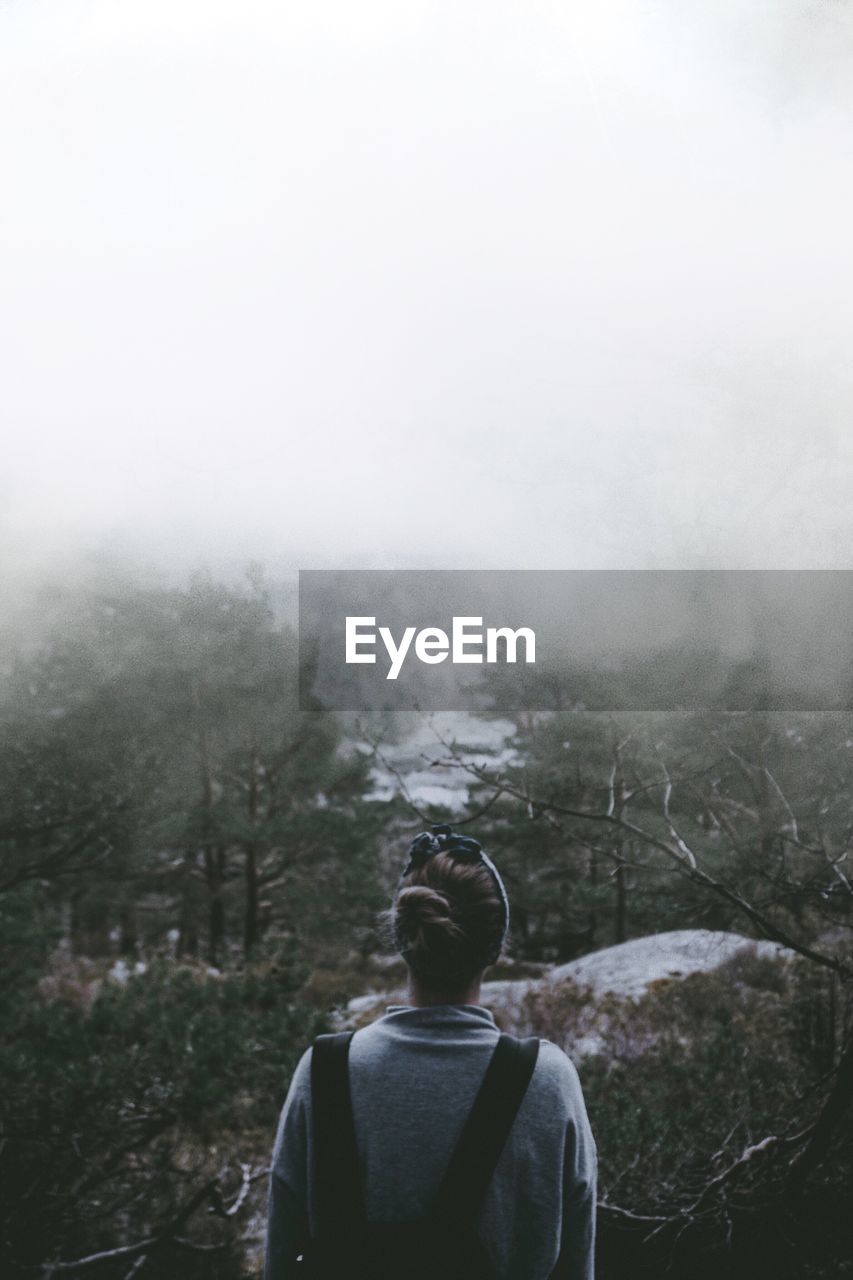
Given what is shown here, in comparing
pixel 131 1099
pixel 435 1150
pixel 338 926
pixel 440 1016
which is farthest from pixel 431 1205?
pixel 338 926

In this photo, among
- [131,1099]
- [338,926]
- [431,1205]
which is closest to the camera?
[431,1205]

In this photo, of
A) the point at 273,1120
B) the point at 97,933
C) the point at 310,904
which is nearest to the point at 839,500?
the point at 273,1120

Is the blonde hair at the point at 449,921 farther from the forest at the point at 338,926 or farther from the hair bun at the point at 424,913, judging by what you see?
the forest at the point at 338,926

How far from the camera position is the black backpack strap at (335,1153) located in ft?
2.46

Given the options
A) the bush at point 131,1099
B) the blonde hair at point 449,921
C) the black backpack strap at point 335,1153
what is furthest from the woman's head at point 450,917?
the bush at point 131,1099

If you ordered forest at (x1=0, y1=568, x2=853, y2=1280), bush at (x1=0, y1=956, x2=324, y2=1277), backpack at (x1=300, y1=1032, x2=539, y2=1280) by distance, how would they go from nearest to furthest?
1. backpack at (x1=300, y1=1032, x2=539, y2=1280)
2. forest at (x1=0, y1=568, x2=853, y2=1280)
3. bush at (x1=0, y1=956, x2=324, y2=1277)

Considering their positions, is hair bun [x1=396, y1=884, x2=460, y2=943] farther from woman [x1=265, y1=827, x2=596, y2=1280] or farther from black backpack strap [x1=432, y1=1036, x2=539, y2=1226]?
black backpack strap [x1=432, y1=1036, x2=539, y2=1226]

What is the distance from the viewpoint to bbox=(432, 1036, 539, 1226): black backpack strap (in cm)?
74

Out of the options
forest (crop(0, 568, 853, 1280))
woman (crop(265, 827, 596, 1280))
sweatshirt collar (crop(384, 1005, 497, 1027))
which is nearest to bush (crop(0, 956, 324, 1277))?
forest (crop(0, 568, 853, 1280))

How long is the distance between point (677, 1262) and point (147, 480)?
717 centimetres

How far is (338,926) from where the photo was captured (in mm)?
8125

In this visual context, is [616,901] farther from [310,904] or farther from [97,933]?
[97,933]

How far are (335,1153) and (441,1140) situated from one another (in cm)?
10

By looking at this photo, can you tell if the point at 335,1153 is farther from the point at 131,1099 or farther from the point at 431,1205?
the point at 131,1099
